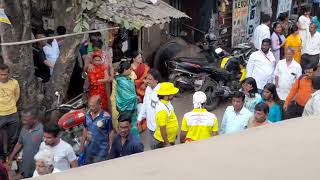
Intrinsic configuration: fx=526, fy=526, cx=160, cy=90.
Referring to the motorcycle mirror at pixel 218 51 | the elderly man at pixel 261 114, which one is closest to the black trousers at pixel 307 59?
the motorcycle mirror at pixel 218 51

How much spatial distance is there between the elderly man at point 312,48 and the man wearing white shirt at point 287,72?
2169 mm

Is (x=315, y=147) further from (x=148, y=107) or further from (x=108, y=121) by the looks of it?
A: (x=148, y=107)

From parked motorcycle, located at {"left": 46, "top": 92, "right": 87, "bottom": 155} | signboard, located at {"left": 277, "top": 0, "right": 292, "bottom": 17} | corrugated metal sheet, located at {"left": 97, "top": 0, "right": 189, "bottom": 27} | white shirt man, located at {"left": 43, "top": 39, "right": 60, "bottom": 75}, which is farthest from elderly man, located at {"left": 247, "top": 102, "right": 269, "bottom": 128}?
signboard, located at {"left": 277, "top": 0, "right": 292, "bottom": 17}

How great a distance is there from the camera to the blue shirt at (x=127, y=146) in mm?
4848

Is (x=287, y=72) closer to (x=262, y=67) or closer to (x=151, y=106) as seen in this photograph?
(x=262, y=67)

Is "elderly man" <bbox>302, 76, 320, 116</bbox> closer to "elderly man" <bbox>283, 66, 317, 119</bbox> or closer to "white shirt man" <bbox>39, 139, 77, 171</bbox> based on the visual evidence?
"elderly man" <bbox>283, 66, 317, 119</bbox>

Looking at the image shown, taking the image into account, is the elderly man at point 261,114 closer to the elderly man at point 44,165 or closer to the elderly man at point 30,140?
the elderly man at point 44,165

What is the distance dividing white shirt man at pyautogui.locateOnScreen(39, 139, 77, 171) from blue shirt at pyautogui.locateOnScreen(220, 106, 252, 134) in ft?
5.22

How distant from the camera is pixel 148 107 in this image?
237 inches

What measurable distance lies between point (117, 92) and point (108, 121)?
4.37 ft

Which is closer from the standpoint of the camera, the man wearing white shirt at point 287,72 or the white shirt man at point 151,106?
the white shirt man at point 151,106

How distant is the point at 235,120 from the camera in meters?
5.33

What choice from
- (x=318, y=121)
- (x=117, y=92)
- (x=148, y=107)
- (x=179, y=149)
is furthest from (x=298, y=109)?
(x=179, y=149)

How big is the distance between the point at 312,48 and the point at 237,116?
14.3 ft
